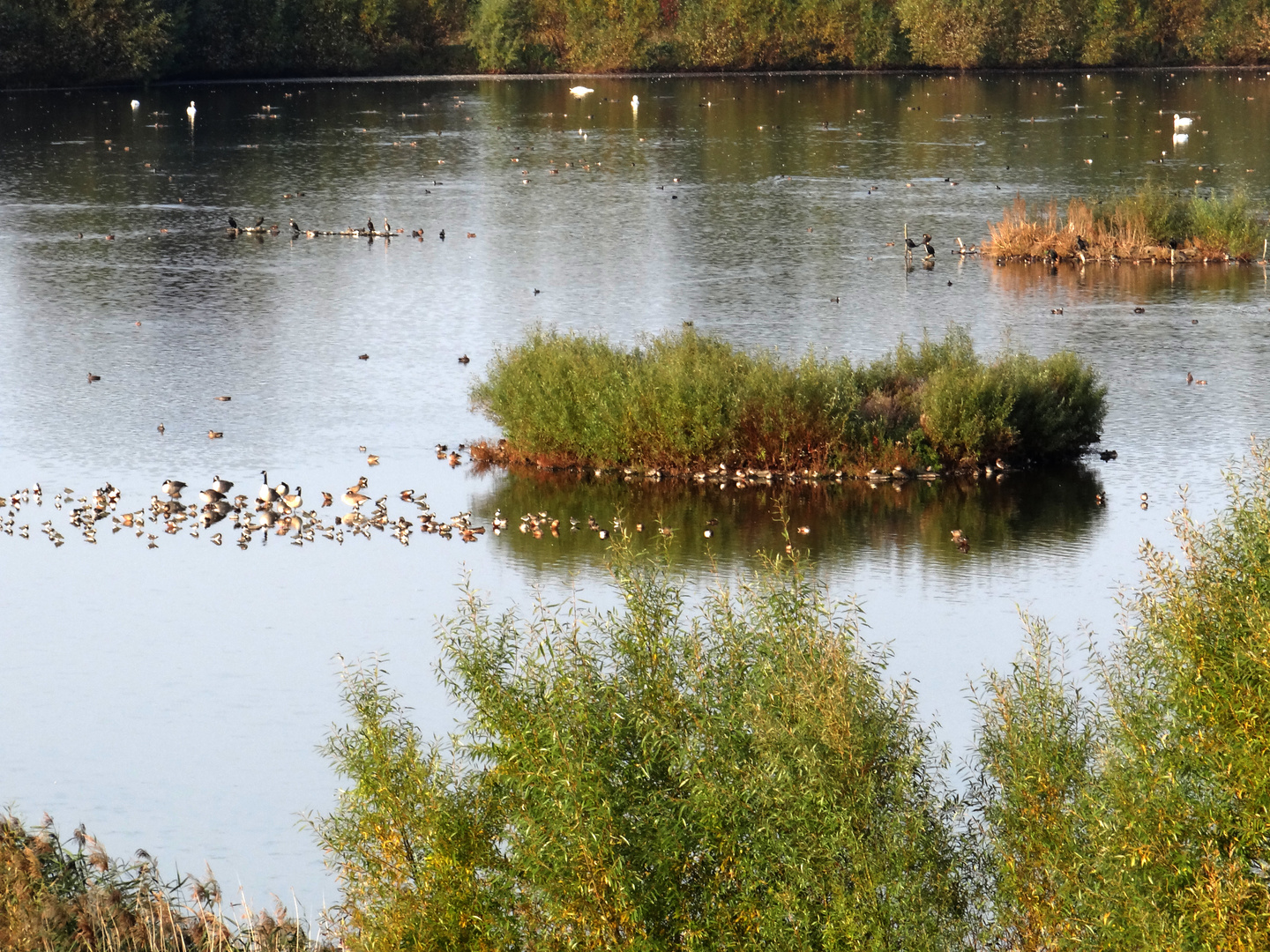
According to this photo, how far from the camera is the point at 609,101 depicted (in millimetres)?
94688

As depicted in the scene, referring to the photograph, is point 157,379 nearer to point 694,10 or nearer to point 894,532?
point 894,532

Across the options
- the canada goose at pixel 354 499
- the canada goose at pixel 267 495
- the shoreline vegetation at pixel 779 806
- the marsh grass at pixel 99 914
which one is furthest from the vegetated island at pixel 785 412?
the marsh grass at pixel 99 914

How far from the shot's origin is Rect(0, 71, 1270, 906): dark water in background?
74.0 feet

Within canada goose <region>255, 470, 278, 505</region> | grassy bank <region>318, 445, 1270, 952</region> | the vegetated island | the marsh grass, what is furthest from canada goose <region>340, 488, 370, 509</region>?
grassy bank <region>318, 445, 1270, 952</region>

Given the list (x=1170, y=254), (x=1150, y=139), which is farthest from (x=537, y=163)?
(x=1170, y=254)

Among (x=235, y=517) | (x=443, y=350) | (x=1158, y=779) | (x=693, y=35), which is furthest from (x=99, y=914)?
(x=693, y=35)

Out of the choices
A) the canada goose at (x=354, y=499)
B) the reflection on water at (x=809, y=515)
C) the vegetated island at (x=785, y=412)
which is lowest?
the reflection on water at (x=809, y=515)

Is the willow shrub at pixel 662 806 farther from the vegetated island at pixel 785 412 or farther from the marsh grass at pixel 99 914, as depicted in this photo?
the vegetated island at pixel 785 412

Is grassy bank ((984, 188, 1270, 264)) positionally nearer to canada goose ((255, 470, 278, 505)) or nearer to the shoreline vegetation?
canada goose ((255, 470, 278, 505))

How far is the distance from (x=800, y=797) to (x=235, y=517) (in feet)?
54.8

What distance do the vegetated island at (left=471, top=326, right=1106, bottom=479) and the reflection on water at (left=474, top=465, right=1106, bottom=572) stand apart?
1.37ft

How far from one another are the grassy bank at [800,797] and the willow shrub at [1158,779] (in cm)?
2

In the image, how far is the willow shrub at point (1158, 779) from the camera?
39.3 feet

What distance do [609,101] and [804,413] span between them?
67918mm
